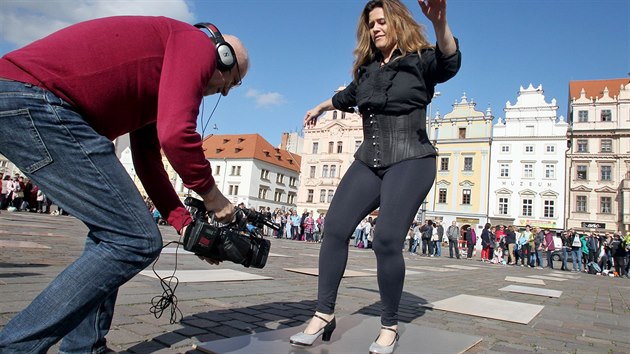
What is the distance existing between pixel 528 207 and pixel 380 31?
160ft

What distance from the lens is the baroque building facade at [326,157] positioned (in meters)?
54.3

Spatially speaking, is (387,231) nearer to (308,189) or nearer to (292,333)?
(292,333)

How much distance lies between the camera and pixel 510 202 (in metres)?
47.2

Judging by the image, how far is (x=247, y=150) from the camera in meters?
66.2

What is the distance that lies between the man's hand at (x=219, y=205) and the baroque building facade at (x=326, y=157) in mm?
51462

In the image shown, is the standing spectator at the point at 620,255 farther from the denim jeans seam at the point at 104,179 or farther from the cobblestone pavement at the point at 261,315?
the denim jeans seam at the point at 104,179

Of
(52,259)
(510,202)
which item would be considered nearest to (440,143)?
(510,202)

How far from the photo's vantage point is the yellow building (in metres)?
48.6

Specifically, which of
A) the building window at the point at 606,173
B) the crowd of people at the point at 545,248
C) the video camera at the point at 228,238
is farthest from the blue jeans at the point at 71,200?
the building window at the point at 606,173

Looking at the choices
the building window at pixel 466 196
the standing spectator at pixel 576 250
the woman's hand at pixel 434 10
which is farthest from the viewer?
the building window at pixel 466 196

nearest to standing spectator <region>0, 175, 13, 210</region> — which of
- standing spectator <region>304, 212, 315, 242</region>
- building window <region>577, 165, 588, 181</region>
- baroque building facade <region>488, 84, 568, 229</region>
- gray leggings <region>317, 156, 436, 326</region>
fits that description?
standing spectator <region>304, 212, 315, 242</region>

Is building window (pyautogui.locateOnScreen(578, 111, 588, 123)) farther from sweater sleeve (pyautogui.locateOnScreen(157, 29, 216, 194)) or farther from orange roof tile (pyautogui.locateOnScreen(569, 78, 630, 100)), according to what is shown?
sweater sleeve (pyautogui.locateOnScreen(157, 29, 216, 194))

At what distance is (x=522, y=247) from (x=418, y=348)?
19942 mm

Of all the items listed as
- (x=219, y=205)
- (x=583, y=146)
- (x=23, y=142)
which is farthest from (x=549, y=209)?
(x=23, y=142)
